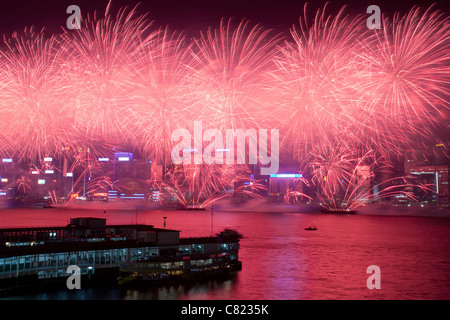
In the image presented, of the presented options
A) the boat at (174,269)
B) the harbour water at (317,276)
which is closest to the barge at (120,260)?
the boat at (174,269)

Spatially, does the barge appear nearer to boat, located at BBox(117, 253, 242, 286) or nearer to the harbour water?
boat, located at BBox(117, 253, 242, 286)

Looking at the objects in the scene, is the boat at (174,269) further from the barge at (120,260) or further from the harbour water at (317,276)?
the harbour water at (317,276)

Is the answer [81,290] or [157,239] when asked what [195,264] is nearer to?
[157,239]

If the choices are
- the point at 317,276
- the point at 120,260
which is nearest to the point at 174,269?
the point at 120,260

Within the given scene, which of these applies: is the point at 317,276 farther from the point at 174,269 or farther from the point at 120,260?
the point at 120,260
